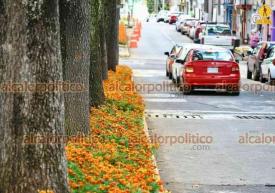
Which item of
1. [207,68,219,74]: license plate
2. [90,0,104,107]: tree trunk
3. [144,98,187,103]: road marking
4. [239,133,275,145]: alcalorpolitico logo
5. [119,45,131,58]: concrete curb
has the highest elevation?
[90,0,104,107]: tree trunk

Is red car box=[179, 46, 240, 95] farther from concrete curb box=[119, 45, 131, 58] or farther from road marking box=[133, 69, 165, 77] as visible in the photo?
concrete curb box=[119, 45, 131, 58]

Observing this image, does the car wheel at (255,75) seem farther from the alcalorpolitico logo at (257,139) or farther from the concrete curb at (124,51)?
the concrete curb at (124,51)

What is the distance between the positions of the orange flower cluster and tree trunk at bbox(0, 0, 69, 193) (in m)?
0.76

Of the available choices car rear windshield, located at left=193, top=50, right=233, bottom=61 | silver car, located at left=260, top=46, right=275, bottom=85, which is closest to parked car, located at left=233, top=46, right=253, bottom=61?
silver car, located at left=260, top=46, right=275, bottom=85

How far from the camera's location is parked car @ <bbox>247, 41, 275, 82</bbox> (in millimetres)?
30564

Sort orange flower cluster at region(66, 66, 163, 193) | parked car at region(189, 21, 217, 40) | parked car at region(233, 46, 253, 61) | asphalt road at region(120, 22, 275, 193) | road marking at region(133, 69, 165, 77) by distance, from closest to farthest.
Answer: orange flower cluster at region(66, 66, 163, 193)
asphalt road at region(120, 22, 275, 193)
road marking at region(133, 69, 165, 77)
parked car at region(233, 46, 253, 61)
parked car at region(189, 21, 217, 40)

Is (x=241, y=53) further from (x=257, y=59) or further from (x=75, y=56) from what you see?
(x=75, y=56)

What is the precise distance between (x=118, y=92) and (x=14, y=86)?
465 inches

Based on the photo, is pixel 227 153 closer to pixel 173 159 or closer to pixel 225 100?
pixel 173 159

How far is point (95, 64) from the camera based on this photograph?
1453 centimetres

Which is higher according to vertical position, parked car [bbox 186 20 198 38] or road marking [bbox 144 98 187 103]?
road marking [bbox 144 98 187 103]

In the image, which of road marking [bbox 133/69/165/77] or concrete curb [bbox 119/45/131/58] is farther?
concrete curb [bbox 119/45/131/58]

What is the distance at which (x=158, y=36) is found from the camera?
231ft

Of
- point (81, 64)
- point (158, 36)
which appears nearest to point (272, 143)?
point (81, 64)
